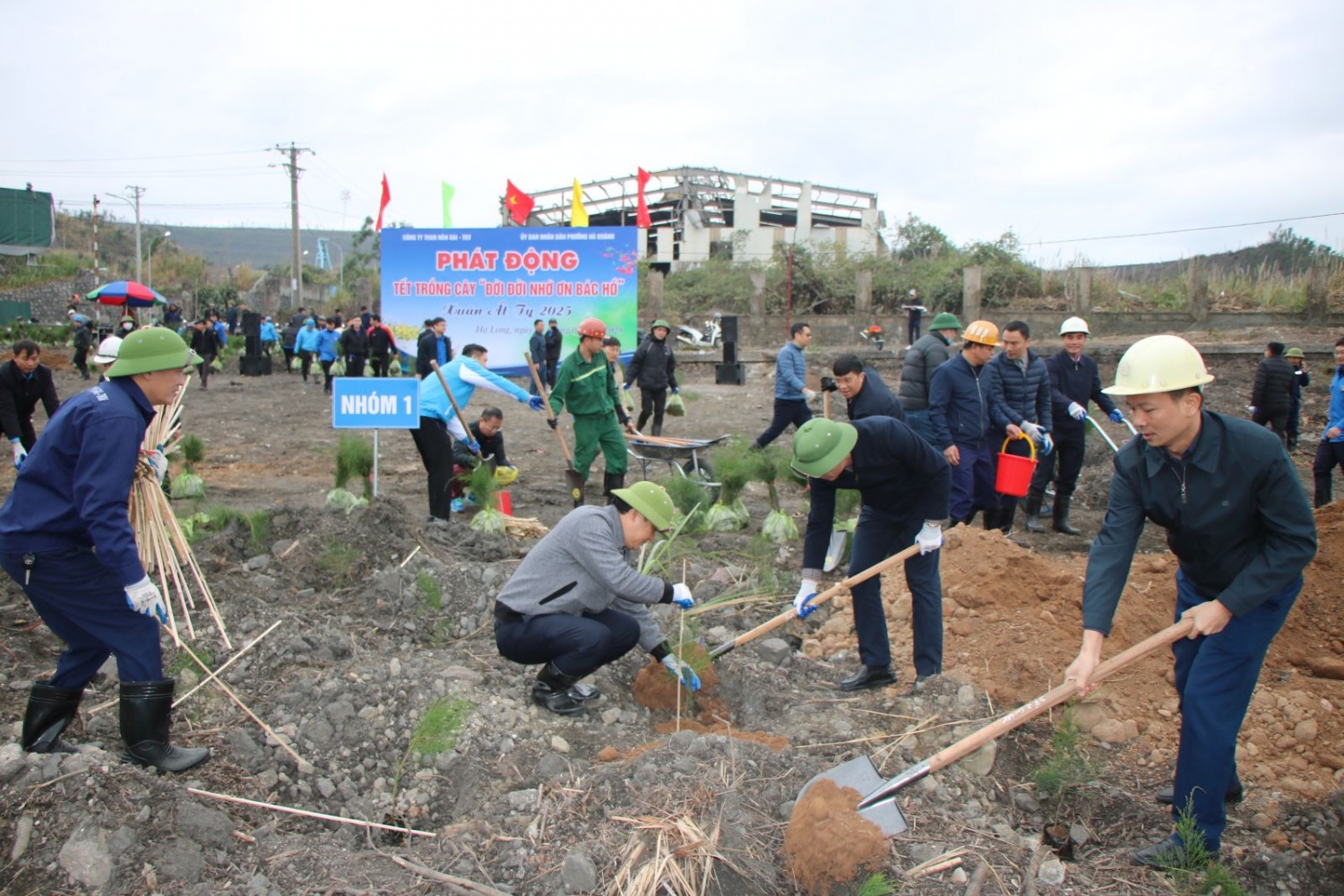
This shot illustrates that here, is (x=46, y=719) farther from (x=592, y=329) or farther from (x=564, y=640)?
→ (x=592, y=329)

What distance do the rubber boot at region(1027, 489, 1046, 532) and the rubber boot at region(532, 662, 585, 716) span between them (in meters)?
4.85

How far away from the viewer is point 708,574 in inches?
253

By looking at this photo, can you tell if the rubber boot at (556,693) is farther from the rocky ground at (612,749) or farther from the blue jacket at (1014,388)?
the blue jacket at (1014,388)

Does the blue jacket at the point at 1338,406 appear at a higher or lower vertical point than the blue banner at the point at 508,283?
lower

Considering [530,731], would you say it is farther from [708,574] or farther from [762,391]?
[762,391]

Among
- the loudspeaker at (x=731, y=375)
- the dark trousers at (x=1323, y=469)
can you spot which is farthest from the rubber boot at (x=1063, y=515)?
the loudspeaker at (x=731, y=375)

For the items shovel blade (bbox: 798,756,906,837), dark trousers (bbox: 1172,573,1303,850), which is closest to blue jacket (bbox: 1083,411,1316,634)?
dark trousers (bbox: 1172,573,1303,850)

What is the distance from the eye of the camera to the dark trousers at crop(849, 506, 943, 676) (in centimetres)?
453

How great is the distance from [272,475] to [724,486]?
562 cm

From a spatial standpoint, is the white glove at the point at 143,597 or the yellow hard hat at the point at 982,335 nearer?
the white glove at the point at 143,597

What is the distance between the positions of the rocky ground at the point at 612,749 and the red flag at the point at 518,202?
57.8 ft

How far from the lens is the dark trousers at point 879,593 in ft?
14.9

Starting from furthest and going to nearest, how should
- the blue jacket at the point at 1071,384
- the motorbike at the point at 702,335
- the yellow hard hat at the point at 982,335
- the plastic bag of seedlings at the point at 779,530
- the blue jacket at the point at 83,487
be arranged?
the motorbike at the point at 702,335
the blue jacket at the point at 1071,384
the plastic bag of seedlings at the point at 779,530
the yellow hard hat at the point at 982,335
the blue jacket at the point at 83,487

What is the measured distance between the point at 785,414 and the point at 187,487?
224 inches
